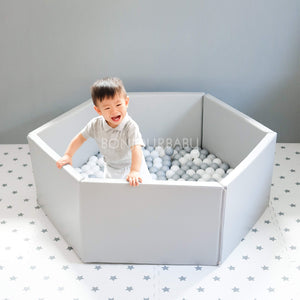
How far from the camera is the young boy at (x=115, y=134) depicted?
6.47ft

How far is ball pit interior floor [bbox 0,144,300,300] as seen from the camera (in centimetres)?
194

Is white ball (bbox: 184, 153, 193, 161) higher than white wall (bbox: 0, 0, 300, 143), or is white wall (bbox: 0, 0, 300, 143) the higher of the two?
white wall (bbox: 0, 0, 300, 143)

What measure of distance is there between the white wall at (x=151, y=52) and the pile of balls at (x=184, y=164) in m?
0.30

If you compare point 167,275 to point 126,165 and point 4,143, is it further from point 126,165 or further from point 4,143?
point 4,143

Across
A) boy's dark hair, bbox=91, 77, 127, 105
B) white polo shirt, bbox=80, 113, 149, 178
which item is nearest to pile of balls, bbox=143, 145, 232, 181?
white polo shirt, bbox=80, 113, 149, 178

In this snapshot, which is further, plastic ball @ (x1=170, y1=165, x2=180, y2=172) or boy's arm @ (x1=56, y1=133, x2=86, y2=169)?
plastic ball @ (x1=170, y1=165, x2=180, y2=172)

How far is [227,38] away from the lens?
8.50ft

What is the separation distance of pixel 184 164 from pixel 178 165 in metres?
0.03

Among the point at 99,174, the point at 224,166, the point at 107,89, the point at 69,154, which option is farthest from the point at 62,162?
the point at 224,166

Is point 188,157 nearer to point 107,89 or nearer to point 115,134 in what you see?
point 115,134

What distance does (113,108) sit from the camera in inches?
78.6

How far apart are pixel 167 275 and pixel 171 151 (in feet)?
2.68

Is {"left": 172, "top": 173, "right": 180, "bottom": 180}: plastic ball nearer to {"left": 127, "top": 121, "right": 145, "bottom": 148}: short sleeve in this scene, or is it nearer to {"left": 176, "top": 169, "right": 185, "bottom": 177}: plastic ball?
{"left": 176, "top": 169, "right": 185, "bottom": 177}: plastic ball

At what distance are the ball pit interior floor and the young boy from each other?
354 mm
